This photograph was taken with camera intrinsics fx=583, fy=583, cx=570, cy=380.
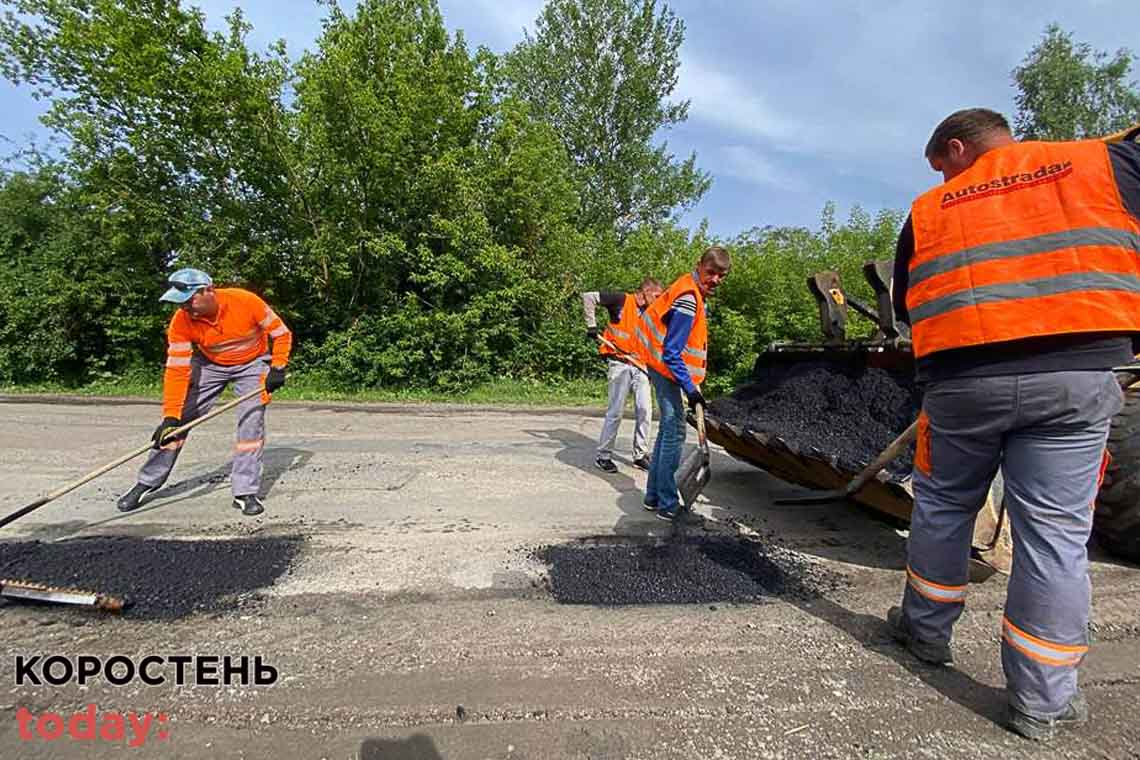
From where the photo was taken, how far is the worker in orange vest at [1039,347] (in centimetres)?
179

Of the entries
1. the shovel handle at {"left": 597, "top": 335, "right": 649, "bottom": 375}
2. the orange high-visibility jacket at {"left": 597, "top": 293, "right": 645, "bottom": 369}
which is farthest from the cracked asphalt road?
the orange high-visibility jacket at {"left": 597, "top": 293, "right": 645, "bottom": 369}

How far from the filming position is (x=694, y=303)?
11.8 feet

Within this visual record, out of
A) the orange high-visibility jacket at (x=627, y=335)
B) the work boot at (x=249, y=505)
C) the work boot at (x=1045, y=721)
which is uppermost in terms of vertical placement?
the orange high-visibility jacket at (x=627, y=335)

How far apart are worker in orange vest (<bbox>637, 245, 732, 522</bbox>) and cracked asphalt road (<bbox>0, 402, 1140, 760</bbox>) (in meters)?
0.28

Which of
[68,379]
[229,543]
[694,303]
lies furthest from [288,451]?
[68,379]

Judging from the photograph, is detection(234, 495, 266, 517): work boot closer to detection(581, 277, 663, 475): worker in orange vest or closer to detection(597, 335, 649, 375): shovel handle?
detection(581, 277, 663, 475): worker in orange vest

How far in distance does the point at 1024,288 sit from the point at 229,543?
3.89 meters

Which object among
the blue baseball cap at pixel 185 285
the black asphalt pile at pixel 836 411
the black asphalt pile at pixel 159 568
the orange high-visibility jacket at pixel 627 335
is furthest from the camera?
the orange high-visibility jacket at pixel 627 335

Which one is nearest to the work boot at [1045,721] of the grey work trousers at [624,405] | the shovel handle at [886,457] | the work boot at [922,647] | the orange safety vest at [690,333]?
the work boot at [922,647]

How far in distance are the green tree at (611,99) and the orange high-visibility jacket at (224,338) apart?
16078 millimetres

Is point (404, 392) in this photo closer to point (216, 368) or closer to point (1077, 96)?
point (216, 368)

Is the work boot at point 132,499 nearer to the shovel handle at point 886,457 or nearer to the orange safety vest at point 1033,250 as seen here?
the shovel handle at point 886,457

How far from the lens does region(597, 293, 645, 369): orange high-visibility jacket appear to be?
17.9 ft

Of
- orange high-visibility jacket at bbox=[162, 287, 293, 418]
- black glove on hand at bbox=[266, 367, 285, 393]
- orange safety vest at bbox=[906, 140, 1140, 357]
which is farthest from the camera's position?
black glove on hand at bbox=[266, 367, 285, 393]
